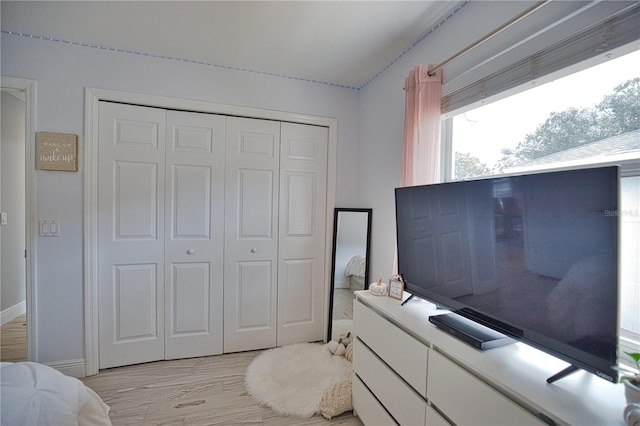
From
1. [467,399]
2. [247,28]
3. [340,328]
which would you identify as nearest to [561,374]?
[467,399]

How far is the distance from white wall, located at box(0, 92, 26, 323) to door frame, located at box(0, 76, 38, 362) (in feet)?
5.33

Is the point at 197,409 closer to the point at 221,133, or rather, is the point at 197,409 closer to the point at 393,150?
the point at 221,133

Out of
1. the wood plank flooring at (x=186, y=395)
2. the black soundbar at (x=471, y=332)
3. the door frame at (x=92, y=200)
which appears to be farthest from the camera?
the door frame at (x=92, y=200)

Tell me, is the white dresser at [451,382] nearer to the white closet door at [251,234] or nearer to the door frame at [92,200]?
the white closet door at [251,234]

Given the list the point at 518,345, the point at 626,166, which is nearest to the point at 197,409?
the point at 518,345

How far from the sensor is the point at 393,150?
229 cm

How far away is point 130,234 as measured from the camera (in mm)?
2344

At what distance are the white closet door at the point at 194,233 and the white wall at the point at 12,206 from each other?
227 centimetres

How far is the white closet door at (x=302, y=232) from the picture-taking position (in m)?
2.75

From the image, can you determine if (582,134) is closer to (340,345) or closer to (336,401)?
(336,401)

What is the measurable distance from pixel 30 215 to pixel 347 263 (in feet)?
8.34

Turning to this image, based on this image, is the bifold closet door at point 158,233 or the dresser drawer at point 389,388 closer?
the dresser drawer at point 389,388

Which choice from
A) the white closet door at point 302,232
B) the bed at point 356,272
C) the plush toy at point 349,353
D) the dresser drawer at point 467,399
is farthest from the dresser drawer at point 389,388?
the white closet door at point 302,232

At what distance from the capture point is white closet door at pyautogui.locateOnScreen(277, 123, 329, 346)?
2.75 m
